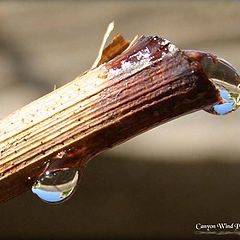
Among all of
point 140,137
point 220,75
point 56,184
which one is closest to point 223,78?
point 220,75

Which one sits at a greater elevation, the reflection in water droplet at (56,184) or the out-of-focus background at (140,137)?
the out-of-focus background at (140,137)

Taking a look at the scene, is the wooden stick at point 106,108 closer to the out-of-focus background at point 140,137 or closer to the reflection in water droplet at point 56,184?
the reflection in water droplet at point 56,184

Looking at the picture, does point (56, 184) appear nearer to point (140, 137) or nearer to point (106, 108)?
point (106, 108)

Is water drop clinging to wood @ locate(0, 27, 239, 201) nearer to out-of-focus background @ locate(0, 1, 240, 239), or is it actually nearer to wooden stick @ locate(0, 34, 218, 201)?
wooden stick @ locate(0, 34, 218, 201)

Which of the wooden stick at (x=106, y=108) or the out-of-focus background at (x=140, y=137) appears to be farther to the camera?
the out-of-focus background at (x=140, y=137)

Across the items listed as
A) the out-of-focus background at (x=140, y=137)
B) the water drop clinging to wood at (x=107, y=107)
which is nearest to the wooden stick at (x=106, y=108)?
the water drop clinging to wood at (x=107, y=107)

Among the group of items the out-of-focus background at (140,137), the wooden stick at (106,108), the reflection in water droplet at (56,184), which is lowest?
the reflection in water droplet at (56,184)

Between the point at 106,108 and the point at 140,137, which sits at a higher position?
the point at 140,137

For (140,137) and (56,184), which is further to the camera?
(140,137)
